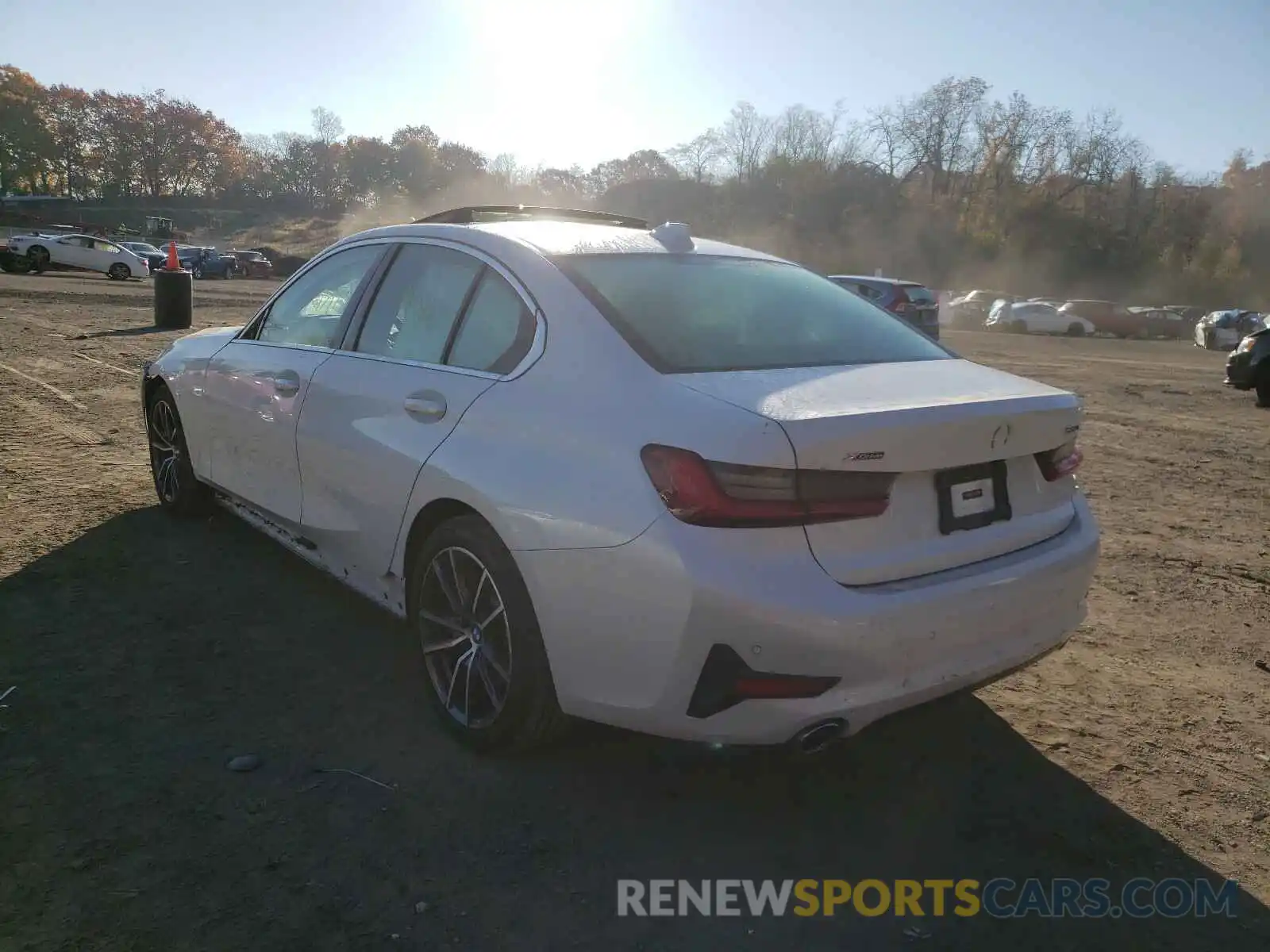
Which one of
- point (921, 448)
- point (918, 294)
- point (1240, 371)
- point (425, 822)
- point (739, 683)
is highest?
point (918, 294)

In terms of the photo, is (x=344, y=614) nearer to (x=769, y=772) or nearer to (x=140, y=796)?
(x=140, y=796)

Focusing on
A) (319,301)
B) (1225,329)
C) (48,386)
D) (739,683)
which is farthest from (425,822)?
(1225,329)

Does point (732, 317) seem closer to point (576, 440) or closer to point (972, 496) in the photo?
point (576, 440)

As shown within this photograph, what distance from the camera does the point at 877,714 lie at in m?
2.42

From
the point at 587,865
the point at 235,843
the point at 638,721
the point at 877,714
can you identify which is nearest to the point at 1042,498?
the point at 877,714

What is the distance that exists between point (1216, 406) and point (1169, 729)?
1076 cm

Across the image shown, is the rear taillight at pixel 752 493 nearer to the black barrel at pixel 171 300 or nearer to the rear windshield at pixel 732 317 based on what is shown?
the rear windshield at pixel 732 317

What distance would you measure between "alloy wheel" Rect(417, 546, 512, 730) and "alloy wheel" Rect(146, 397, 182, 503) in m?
2.66

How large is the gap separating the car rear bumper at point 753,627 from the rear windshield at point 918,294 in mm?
16525

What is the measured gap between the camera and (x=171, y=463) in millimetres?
5172

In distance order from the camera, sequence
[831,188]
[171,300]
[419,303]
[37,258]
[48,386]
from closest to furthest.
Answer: [419,303] → [48,386] → [171,300] → [37,258] → [831,188]

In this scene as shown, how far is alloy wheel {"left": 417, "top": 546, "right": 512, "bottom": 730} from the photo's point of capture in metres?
2.85

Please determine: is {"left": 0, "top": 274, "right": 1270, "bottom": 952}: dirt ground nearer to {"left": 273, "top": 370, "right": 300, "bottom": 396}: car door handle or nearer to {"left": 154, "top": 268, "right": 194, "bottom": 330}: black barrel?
{"left": 273, "top": 370, "right": 300, "bottom": 396}: car door handle

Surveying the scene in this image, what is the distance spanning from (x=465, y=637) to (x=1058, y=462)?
1877 millimetres
